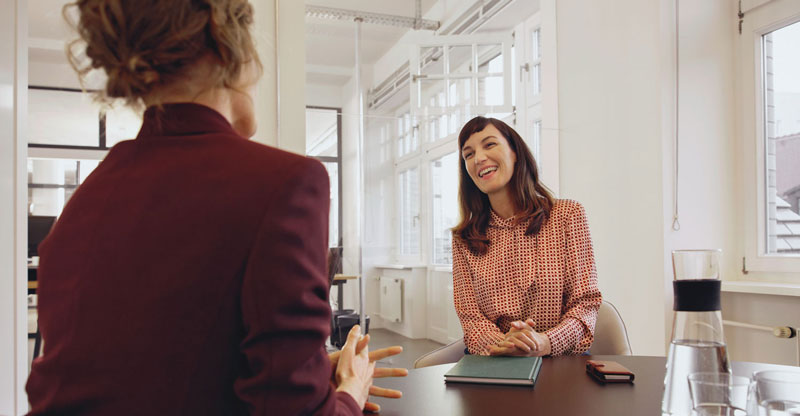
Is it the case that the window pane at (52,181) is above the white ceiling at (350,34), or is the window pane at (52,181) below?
below

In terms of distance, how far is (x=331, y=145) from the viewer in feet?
14.6

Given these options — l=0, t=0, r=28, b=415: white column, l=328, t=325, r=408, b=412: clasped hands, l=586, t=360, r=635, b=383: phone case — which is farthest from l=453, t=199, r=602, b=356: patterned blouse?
l=0, t=0, r=28, b=415: white column

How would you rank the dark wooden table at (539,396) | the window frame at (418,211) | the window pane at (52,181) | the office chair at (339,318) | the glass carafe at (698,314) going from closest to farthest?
1. the glass carafe at (698,314)
2. the dark wooden table at (539,396)
3. the office chair at (339,318)
4. the window frame at (418,211)
5. the window pane at (52,181)

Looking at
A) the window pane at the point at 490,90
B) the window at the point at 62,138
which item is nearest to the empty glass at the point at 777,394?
the window pane at the point at 490,90

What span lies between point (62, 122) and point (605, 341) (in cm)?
509

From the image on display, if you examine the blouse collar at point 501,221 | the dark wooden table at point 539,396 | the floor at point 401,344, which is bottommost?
the floor at point 401,344

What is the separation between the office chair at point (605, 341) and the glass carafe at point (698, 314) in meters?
1.05

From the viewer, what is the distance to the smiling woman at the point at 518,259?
182cm

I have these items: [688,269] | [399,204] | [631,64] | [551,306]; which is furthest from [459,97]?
[688,269]

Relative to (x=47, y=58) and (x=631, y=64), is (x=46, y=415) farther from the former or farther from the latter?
(x=47, y=58)

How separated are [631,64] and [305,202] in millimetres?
3281

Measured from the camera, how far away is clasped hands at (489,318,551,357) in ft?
5.00

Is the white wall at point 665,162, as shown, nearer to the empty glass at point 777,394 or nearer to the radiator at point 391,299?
the radiator at point 391,299

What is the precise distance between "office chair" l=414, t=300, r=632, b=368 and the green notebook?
57 cm
